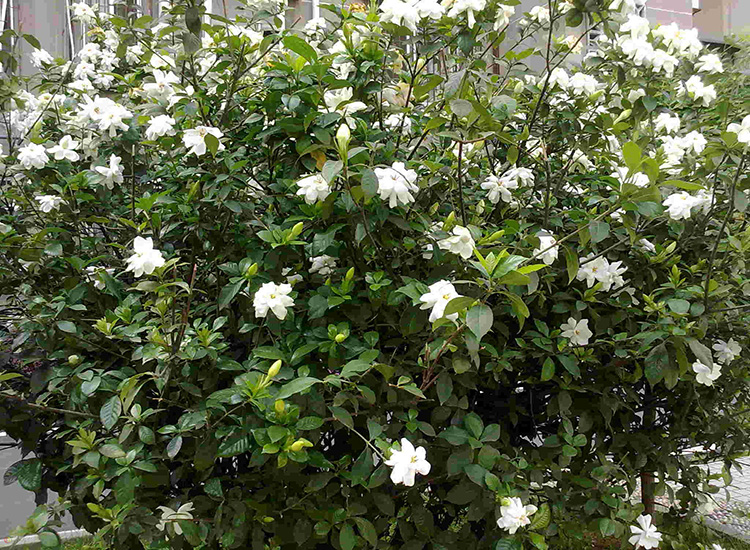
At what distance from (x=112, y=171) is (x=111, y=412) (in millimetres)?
684

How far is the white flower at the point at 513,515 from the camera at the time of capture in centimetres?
150

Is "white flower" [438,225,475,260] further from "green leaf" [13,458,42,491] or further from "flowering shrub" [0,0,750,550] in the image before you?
"green leaf" [13,458,42,491]

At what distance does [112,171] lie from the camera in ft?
6.03

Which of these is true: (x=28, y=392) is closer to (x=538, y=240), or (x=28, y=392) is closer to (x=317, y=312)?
(x=317, y=312)

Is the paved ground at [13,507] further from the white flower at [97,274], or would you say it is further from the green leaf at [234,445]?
the green leaf at [234,445]

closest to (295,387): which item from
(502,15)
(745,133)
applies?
(502,15)

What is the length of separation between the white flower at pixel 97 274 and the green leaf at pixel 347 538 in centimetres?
92

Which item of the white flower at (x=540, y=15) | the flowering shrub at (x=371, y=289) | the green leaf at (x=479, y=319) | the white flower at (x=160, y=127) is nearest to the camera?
the green leaf at (x=479, y=319)

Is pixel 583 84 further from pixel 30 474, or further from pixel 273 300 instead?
pixel 30 474

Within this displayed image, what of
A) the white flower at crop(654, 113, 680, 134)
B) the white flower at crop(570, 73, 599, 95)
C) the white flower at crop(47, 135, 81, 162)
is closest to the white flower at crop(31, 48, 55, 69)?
the white flower at crop(47, 135, 81, 162)

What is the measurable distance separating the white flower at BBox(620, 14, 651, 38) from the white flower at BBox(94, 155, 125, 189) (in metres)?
1.48

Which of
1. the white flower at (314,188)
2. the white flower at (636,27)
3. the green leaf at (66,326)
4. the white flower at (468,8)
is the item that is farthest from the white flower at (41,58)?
the white flower at (636,27)

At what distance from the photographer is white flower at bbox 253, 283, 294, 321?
1444mm

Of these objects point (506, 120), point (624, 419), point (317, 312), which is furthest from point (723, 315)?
point (317, 312)
